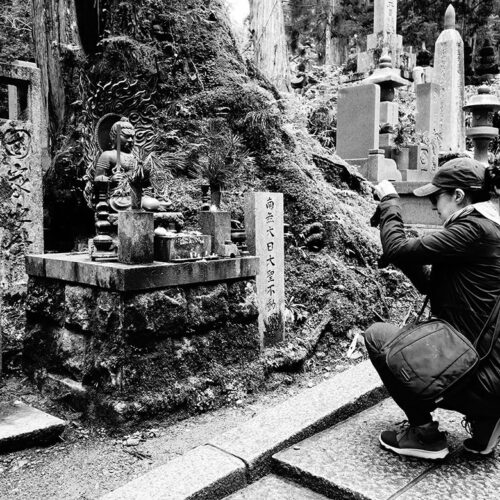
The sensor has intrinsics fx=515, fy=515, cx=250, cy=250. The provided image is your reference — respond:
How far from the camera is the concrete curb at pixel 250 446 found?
2676 millimetres

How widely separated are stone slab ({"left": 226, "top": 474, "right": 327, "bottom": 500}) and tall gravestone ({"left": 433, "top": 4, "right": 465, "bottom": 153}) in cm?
1323

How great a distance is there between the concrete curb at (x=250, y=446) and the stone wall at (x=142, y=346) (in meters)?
0.66

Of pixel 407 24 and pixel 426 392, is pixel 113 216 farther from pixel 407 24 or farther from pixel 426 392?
pixel 407 24

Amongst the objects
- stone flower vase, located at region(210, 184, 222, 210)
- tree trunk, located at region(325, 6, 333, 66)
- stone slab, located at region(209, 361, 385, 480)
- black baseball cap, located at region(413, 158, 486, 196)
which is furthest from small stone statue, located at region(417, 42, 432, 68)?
black baseball cap, located at region(413, 158, 486, 196)

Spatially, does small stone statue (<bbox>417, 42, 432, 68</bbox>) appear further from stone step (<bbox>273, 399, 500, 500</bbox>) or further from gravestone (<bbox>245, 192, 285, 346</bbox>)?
stone step (<bbox>273, 399, 500, 500</bbox>)

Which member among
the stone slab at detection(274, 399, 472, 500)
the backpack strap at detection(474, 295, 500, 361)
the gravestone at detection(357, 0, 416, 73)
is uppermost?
the gravestone at detection(357, 0, 416, 73)

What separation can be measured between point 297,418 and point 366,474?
68cm

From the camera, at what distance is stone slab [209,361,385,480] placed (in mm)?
3078

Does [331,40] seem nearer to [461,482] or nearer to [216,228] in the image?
[216,228]

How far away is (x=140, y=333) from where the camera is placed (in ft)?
11.8

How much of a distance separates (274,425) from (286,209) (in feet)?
12.2

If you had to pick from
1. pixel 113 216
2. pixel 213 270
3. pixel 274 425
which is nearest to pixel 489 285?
pixel 274 425

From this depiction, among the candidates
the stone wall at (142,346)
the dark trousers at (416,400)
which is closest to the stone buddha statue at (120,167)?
the stone wall at (142,346)

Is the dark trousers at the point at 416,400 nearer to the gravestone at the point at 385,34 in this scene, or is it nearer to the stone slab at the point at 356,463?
the stone slab at the point at 356,463
